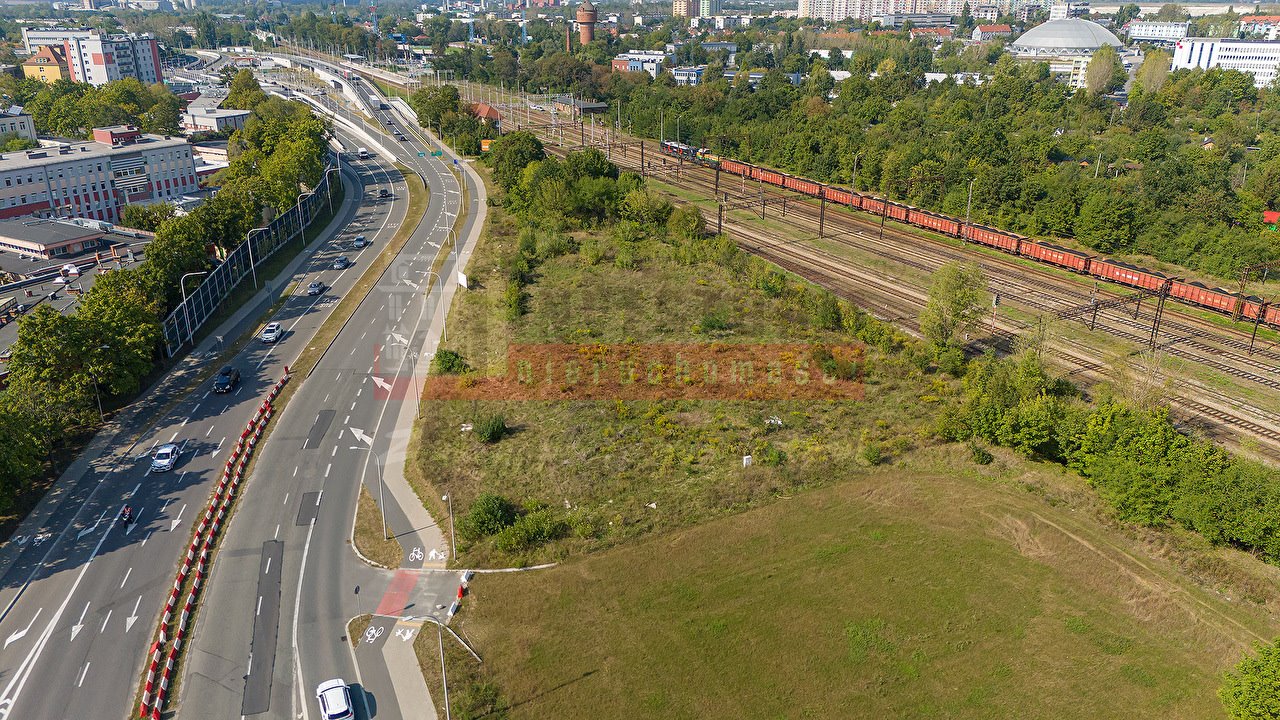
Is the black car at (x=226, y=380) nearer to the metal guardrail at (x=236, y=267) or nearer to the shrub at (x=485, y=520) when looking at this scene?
the metal guardrail at (x=236, y=267)

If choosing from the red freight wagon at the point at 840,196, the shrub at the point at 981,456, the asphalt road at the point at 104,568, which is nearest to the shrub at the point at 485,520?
the asphalt road at the point at 104,568

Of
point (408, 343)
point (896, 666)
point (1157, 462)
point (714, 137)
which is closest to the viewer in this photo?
point (896, 666)

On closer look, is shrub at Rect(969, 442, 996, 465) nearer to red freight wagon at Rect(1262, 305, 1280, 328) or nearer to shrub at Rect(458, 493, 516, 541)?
shrub at Rect(458, 493, 516, 541)

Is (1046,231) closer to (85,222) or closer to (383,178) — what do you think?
(383,178)

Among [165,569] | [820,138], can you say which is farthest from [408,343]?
[820,138]

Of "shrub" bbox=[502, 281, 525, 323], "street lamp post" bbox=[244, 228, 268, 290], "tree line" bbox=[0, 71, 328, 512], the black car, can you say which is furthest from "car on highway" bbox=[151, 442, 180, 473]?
"street lamp post" bbox=[244, 228, 268, 290]

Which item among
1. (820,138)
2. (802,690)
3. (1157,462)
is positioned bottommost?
(802,690)
